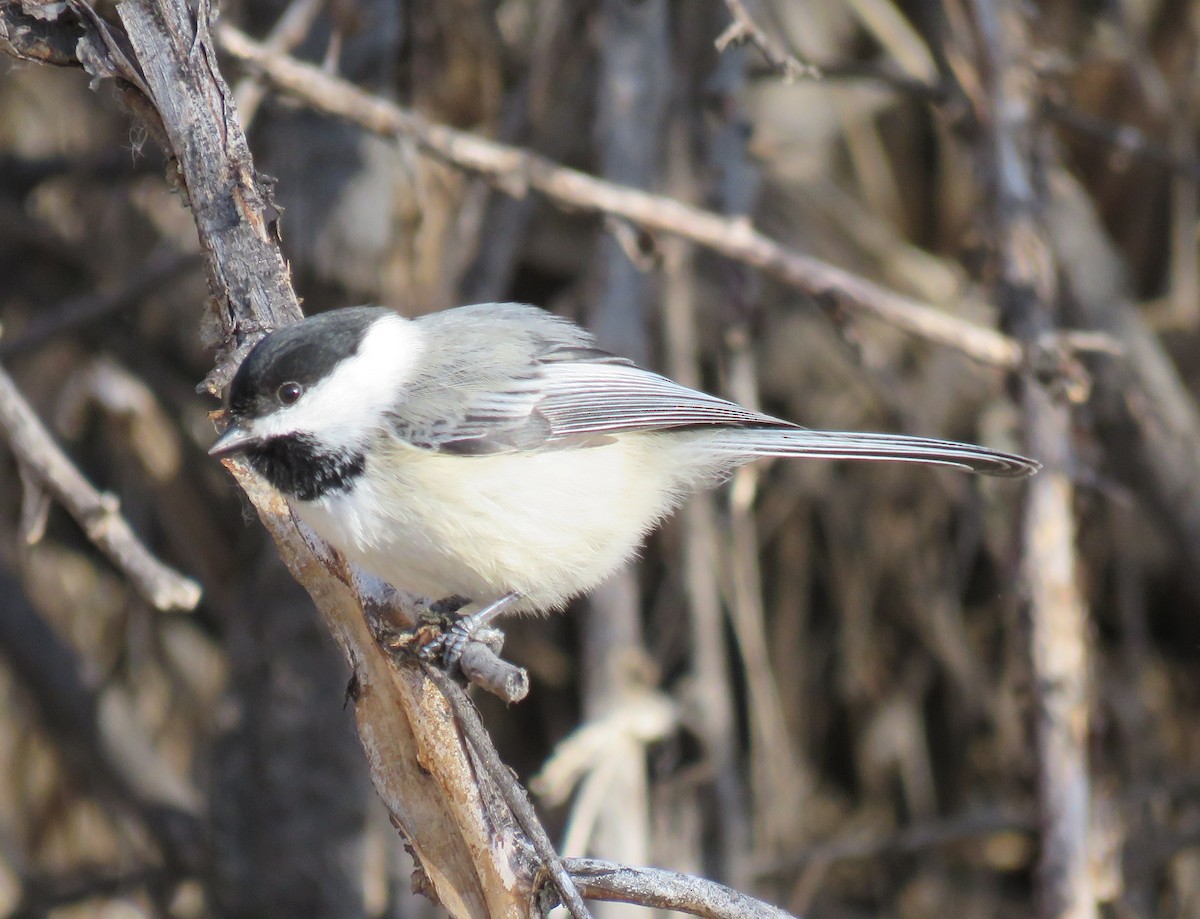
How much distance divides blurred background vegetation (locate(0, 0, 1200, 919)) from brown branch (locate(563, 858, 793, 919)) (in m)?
1.13

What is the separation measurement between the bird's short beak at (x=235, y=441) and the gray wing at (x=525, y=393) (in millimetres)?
236

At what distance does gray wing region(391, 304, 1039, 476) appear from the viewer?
7.06ft

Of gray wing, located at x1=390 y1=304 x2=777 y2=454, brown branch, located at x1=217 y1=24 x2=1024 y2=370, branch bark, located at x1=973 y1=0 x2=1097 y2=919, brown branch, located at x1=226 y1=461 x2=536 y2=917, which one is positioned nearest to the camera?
brown branch, located at x1=226 y1=461 x2=536 y2=917

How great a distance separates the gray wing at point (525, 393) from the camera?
2.14 meters

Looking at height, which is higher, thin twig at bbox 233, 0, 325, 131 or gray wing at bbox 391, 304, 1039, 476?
thin twig at bbox 233, 0, 325, 131

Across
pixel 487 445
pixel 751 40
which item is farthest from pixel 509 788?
pixel 751 40

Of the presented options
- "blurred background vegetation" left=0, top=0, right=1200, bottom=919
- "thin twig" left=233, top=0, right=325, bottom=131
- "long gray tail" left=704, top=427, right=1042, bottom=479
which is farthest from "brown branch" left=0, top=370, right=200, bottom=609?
"long gray tail" left=704, top=427, right=1042, bottom=479

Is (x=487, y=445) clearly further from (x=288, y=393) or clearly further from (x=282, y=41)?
(x=282, y=41)

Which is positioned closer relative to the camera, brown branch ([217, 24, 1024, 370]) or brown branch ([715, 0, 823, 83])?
brown branch ([715, 0, 823, 83])

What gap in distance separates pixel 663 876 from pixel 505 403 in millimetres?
948

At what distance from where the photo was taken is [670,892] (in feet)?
4.98

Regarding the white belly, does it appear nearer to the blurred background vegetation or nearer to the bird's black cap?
the bird's black cap

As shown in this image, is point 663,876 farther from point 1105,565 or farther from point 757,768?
point 1105,565

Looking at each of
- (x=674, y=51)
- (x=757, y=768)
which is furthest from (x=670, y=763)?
(x=674, y=51)
